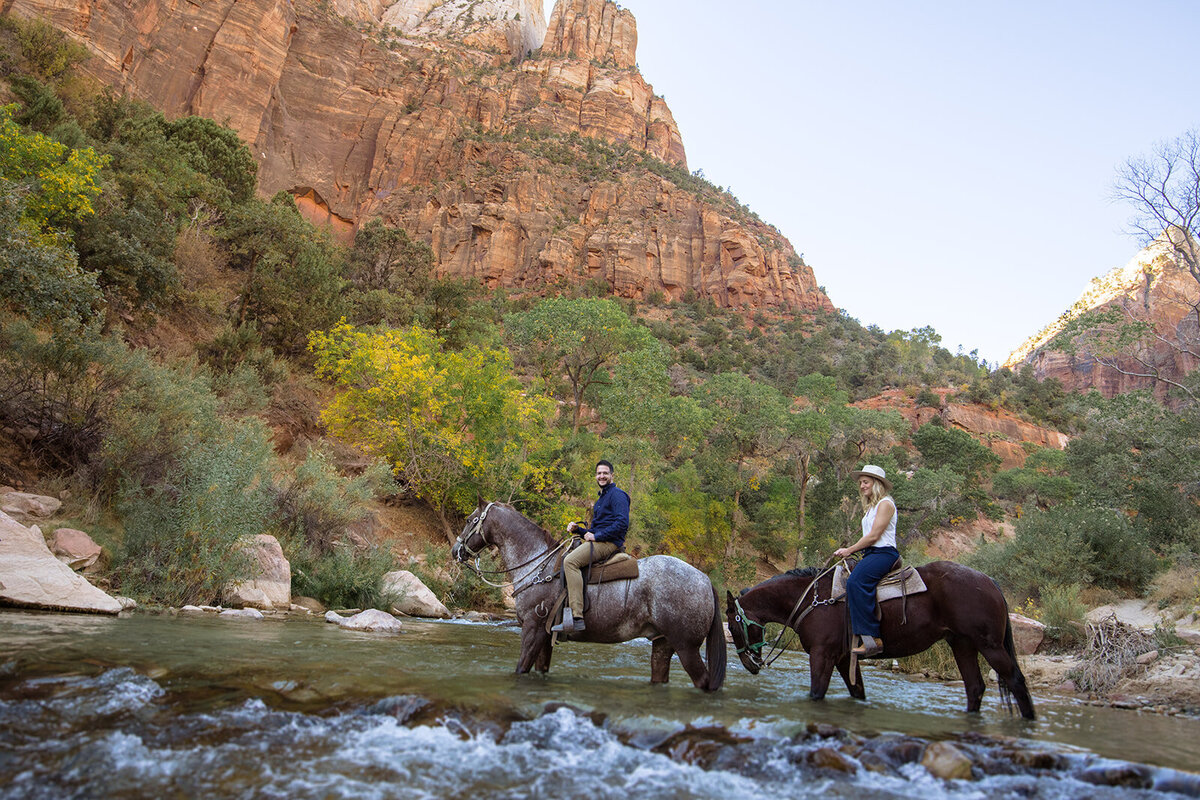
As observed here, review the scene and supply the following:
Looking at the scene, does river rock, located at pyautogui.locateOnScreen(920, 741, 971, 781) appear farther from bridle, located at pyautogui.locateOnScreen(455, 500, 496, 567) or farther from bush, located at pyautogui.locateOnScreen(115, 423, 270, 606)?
bush, located at pyautogui.locateOnScreen(115, 423, 270, 606)

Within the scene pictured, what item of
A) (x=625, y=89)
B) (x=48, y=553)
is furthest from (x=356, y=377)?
(x=625, y=89)

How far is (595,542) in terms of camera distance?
284 inches

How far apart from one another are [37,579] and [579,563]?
6783mm

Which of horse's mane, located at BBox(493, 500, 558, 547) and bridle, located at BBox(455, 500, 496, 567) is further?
bridle, located at BBox(455, 500, 496, 567)

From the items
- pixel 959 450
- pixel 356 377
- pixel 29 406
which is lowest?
pixel 29 406

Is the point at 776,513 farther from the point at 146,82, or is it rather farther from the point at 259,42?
the point at 259,42

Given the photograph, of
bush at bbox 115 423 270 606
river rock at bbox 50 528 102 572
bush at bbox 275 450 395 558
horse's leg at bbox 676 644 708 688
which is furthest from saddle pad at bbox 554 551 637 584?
bush at bbox 275 450 395 558

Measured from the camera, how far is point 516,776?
382cm

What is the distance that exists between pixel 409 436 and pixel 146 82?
54999 millimetres

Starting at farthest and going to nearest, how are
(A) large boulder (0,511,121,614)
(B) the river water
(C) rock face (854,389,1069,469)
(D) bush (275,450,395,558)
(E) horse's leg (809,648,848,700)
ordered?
1. (C) rock face (854,389,1069,469)
2. (D) bush (275,450,395,558)
3. (A) large boulder (0,511,121,614)
4. (E) horse's leg (809,648,848,700)
5. (B) the river water

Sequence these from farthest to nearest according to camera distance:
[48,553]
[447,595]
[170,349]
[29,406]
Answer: [170,349] < [447,595] < [29,406] < [48,553]

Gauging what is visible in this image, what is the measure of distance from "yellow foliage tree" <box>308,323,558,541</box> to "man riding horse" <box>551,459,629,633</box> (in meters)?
14.0

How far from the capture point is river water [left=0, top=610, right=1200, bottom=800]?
3.53m

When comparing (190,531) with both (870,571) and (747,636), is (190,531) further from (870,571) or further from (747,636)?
(870,571)
